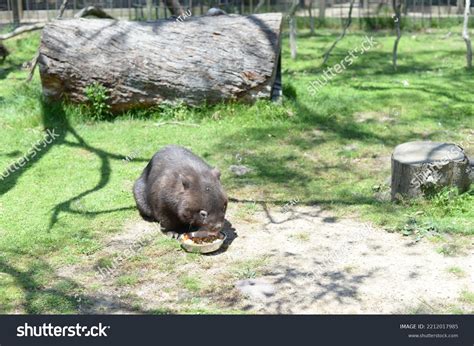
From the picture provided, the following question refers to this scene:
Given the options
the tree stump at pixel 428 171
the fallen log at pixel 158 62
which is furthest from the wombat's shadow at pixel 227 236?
the fallen log at pixel 158 62

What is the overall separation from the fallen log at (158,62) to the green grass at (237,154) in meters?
0.25

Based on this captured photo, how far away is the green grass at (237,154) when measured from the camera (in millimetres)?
6598

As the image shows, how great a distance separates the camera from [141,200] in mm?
7105

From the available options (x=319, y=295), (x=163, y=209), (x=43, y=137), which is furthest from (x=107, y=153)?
(x=319, y=295)

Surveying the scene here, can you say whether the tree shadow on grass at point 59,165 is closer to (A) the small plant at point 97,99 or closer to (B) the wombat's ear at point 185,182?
(A) the small plant at point 97,99

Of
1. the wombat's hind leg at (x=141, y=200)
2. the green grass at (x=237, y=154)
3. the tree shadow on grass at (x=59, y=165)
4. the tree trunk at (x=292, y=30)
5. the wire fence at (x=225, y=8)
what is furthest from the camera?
the wire fence at (x=225, y=8)

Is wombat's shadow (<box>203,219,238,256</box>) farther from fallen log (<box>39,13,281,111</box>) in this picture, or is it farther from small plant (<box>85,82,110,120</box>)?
small plant (<box>85,82,110,120</box>)

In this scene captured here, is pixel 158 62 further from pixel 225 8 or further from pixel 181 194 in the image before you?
pixel 225 8

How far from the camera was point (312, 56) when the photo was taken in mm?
14484

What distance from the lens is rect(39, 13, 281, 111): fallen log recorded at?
1009 cm

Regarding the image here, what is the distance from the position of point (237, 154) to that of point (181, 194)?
276 cm

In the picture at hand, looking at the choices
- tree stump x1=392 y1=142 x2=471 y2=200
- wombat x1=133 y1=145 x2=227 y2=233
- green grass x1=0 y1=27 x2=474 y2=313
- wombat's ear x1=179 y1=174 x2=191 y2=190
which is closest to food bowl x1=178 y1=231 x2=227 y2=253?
wombat x1=133 y1=145 x2=227 y2=233

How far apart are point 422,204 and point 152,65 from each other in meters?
4.46

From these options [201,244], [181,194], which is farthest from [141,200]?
[201,244]
